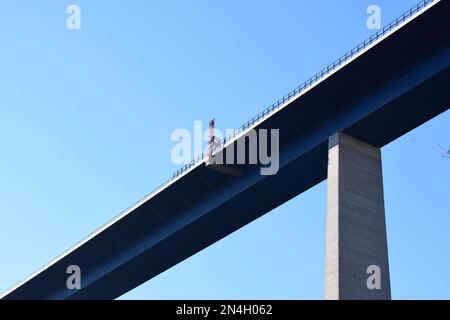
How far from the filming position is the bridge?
36.1m

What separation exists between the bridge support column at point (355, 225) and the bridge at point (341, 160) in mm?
58

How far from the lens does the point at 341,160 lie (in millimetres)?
38844

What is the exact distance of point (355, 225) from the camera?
37.4 m

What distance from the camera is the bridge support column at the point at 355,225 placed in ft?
117

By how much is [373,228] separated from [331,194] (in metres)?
2.78

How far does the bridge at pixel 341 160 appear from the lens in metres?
36.1

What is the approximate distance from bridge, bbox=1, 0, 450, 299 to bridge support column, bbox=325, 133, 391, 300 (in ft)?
0.19

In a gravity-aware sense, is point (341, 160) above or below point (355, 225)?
above

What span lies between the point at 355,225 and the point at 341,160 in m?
3.61

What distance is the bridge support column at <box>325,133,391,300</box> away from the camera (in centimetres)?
3556
